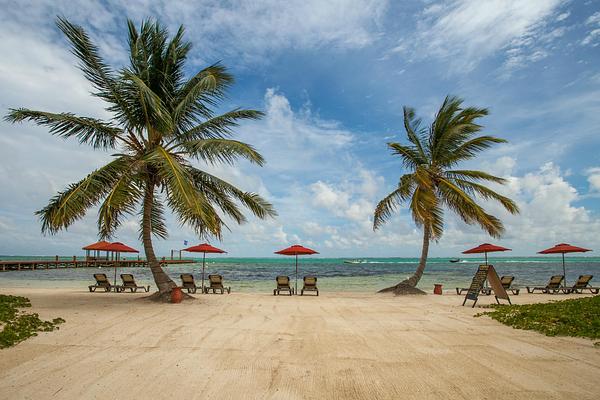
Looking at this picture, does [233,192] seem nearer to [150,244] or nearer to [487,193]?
[150,244]

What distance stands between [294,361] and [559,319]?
5889 mm

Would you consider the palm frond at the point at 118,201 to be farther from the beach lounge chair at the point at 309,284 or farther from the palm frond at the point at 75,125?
the beach lounge chair at the point at 309,284

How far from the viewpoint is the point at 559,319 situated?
796cm

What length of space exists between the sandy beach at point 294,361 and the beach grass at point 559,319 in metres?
0.38

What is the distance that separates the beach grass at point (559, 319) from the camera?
712cm

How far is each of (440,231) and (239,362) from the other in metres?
13.4

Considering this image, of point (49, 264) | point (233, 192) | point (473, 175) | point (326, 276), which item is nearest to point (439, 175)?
point (473, 175)

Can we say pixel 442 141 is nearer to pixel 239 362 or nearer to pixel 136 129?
pixel 136 129

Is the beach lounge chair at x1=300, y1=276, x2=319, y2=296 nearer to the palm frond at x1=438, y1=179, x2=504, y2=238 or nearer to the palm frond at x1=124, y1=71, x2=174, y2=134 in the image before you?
the palm frond at x1=438, y1=179, x2=504, y2=238

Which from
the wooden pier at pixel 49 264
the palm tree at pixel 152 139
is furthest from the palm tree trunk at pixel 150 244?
the wooden pier at pixel 49 264

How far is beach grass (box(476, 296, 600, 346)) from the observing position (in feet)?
23.4

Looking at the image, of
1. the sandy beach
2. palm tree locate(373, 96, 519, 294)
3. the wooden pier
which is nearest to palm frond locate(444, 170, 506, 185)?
palm tree locate(373, 96, 519, 294)

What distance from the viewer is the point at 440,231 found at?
16891 mm

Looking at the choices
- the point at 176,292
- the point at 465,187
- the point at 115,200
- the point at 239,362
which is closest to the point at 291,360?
the point at 239,362
